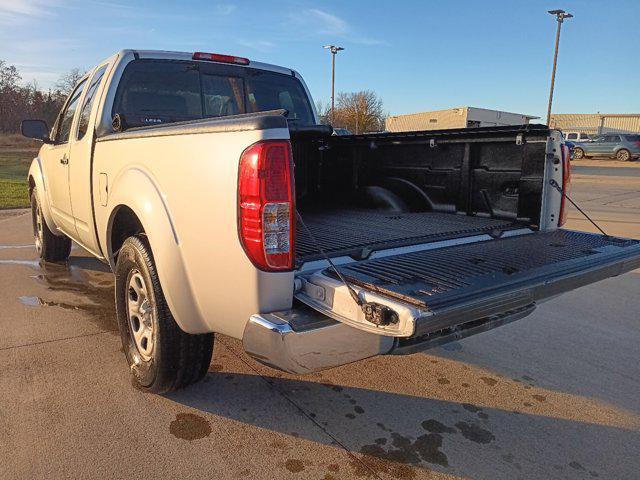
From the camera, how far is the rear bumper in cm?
199

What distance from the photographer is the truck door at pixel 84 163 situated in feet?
12.0

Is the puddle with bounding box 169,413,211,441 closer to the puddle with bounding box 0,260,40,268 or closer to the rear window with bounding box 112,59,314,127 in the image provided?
the rear window with bounding box 112,59,314,127

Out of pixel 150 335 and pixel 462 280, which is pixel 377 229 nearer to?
pixel 462 280

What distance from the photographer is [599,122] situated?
61.2 meters

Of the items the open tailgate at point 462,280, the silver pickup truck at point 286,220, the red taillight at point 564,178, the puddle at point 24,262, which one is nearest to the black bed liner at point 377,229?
the silver pickup truck at point 286,220

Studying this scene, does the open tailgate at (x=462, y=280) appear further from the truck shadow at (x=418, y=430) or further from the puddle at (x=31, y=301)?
the puddle at (x=31, y=301)

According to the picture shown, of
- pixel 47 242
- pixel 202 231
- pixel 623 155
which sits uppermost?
pixel 202 231

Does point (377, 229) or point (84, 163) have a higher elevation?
point (84, 163)

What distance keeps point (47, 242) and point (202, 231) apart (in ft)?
14.1

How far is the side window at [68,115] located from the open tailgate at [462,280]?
3.34 m

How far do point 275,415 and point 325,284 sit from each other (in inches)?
42.4

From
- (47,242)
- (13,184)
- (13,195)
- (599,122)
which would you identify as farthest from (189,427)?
(599,122)

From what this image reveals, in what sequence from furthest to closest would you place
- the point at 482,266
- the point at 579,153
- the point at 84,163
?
the point at 579,153 < the point at 84,163 < the point at 482,266

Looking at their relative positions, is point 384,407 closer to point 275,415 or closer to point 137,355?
point 275,415
